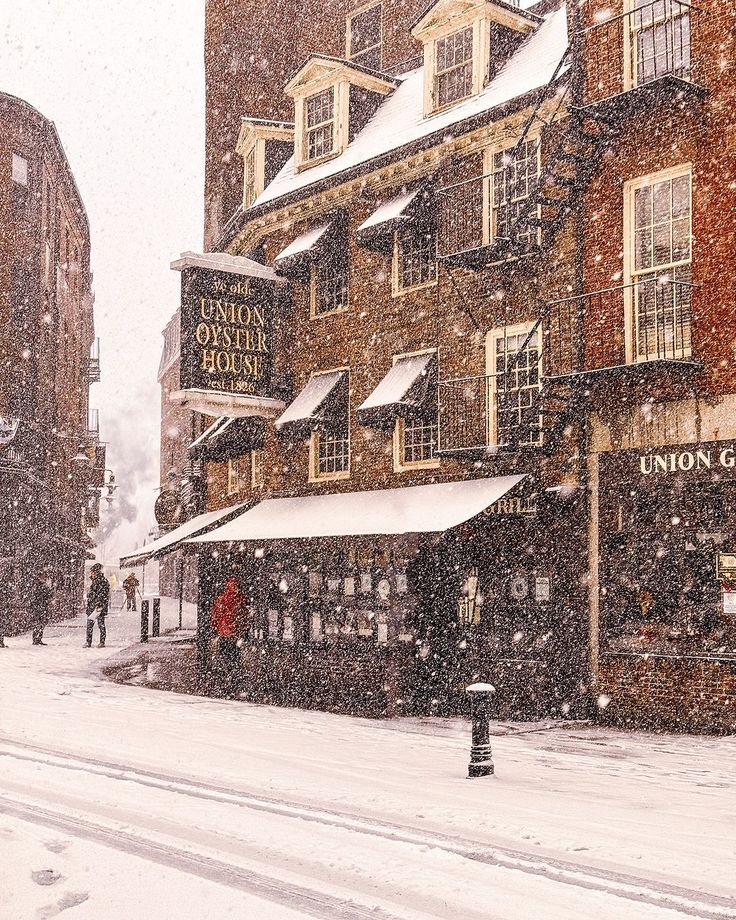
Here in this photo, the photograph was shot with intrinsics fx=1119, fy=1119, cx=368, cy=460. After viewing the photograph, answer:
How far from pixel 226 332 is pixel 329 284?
2.18 metres

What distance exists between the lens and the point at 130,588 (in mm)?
49969

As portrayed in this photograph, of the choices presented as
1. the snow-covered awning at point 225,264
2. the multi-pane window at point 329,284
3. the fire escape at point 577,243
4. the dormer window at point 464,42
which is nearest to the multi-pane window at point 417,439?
the fire escape at point 577,243

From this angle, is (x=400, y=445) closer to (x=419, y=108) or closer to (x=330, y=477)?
(x=330, y=477)

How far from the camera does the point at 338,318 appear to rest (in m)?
20.6

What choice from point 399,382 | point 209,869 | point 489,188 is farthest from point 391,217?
point 209,869

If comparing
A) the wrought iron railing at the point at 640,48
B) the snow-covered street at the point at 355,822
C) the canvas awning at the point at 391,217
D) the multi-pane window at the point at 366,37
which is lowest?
the snow-covered street at the point at 355,822

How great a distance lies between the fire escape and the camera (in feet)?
48.1

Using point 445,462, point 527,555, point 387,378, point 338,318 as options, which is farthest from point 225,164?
point 527,555

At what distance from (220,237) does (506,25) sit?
10.3m

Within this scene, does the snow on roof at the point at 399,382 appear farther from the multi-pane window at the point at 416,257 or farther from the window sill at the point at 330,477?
the window sill at the point at 330,477

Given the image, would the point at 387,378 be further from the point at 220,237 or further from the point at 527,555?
the point at 220,237

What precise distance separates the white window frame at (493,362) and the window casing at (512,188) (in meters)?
1.32

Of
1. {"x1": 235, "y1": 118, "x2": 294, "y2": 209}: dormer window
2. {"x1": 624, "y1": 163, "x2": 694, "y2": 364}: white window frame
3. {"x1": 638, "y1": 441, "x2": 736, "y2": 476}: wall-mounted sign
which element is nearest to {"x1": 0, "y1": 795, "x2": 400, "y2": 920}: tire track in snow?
{"x1": 638, "y1": 441, "x2": 736, "y2": 476}: wall-mounted sign

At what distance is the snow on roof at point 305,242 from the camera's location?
2042 cm
